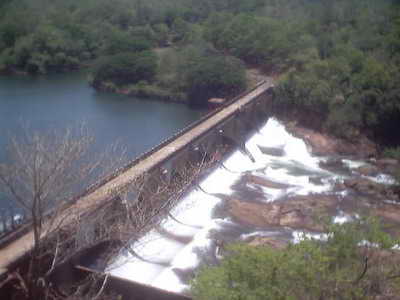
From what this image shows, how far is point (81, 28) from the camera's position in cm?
5669

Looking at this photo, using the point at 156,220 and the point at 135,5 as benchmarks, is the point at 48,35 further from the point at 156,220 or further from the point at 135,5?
the point at 156,220

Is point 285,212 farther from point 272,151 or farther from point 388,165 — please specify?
point 388,165

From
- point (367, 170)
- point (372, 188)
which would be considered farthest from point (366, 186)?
point (367, 170)

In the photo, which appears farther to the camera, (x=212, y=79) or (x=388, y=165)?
(x=212, y=79)

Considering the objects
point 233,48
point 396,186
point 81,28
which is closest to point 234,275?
point 396,186

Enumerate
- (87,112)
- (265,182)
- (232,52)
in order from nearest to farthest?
1. (265,182)
2. (87,112)
3. (232,52)

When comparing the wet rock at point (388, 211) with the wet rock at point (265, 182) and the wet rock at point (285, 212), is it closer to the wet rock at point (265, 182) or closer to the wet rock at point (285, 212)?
the wet rock at point (285, 212)

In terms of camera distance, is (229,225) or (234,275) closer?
(234,275)

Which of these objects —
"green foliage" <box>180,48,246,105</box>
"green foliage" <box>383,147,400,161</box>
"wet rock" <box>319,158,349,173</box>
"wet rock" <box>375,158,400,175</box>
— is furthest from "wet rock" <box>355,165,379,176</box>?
"green foliage" <box>180,48,246,105</box>

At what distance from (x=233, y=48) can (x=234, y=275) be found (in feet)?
141

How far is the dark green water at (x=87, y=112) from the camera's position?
29.2 metres

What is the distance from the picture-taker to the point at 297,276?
26.0 ft

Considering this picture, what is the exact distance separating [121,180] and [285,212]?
23.0 ft

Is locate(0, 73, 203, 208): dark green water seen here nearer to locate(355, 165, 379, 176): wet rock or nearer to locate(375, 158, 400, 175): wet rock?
locate(355, 165, 379, 176): wet rock
